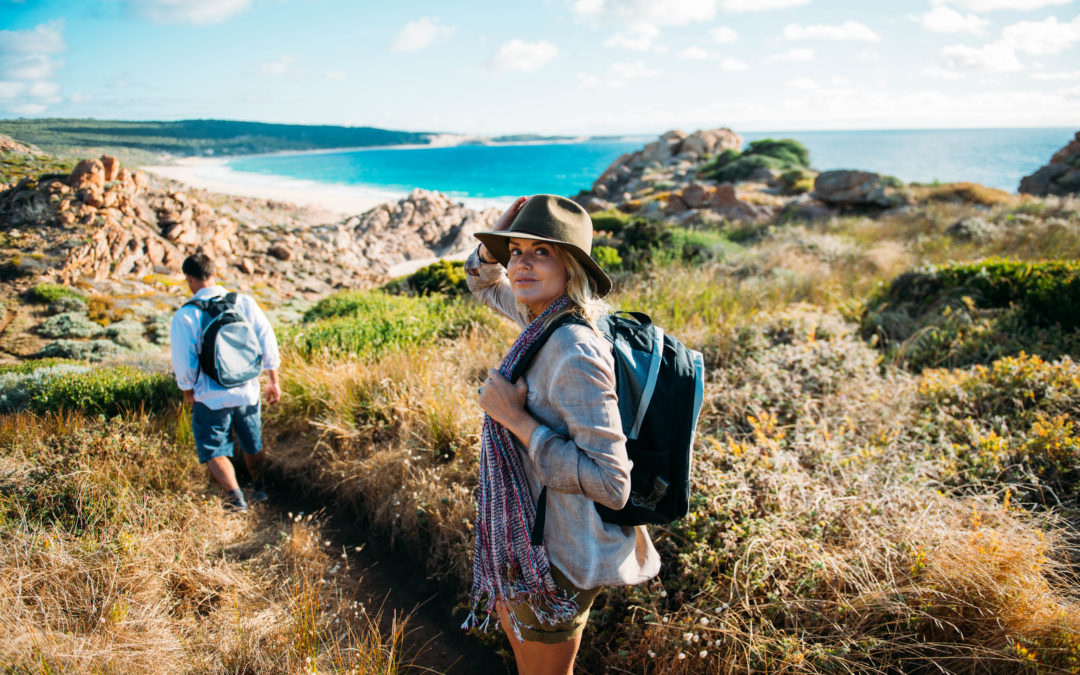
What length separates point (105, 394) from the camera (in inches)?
190

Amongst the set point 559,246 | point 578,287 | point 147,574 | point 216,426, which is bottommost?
point 147,574

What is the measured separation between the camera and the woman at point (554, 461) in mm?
1467

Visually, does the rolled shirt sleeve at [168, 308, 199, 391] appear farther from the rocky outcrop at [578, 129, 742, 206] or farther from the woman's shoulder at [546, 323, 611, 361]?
the rocky outcrop at [578, 129, 742, 206]

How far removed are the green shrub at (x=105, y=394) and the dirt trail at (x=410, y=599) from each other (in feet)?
6.04

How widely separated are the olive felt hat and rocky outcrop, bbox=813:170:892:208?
20529 mm

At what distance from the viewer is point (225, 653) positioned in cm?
254

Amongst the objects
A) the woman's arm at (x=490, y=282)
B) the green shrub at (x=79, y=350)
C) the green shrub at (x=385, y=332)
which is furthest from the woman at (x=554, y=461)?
the green shrub at (x=79, y=350)

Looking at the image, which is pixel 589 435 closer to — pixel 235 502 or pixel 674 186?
pixel 235 502

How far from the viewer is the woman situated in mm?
1467

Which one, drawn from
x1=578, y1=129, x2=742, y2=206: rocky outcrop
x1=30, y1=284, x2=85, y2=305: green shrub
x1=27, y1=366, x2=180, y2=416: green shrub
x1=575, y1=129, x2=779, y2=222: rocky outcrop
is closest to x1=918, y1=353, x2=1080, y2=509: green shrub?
x1=27, y1=366, x2=180, y2=416: green shrub

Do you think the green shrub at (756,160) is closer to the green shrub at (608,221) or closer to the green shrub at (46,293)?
the green shrub at (608,221)

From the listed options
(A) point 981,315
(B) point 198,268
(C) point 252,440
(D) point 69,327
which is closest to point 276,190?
(D) point 69,327

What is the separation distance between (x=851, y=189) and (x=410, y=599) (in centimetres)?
2147

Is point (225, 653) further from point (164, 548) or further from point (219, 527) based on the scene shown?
point (219, 527)
